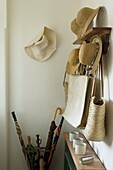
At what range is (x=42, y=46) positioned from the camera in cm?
234

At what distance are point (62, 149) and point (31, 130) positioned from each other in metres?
0.43

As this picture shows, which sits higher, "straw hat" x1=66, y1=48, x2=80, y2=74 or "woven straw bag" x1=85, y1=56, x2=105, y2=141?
"straw hat" x1=66, y1=48, x2=80, y2=74

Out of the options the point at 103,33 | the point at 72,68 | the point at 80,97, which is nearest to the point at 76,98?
the point at 80,97

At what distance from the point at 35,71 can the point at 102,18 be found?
1051 mm

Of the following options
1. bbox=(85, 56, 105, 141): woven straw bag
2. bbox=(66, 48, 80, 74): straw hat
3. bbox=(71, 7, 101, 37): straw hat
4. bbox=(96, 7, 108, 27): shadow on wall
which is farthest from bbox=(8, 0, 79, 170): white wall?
bbox=(85, 56, 105, 141): woven straw bag

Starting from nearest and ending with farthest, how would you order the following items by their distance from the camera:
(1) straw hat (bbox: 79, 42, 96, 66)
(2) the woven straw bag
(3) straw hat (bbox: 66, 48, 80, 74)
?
(2) the woven straw bag < (1) straw hat (bbox: 79, 42, 96, 66) < (3) straw hat (bbox: 66, 48, 80, 74)

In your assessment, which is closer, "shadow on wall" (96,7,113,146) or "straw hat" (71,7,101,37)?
"shadow on wall" (96,7,113,146)

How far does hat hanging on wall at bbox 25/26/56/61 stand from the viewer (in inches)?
91.1

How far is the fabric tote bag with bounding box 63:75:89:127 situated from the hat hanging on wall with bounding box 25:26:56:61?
540mm

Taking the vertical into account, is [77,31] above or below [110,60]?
above

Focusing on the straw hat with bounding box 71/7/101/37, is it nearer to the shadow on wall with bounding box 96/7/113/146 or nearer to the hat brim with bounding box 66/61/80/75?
the shadow on wall with bounding box 96/7/113/146

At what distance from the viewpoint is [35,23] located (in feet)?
7.88

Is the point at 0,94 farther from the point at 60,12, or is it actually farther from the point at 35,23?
the point at 60,12

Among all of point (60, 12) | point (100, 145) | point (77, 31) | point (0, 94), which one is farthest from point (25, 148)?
point (60, 12)
